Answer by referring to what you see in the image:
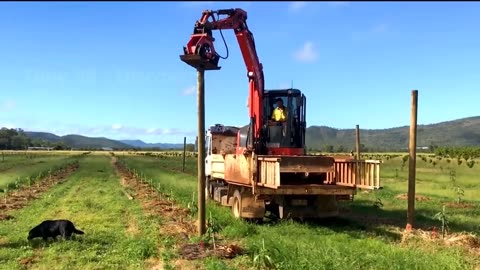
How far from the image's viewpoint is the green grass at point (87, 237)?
9391mm

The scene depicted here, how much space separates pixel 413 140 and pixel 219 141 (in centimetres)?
1084

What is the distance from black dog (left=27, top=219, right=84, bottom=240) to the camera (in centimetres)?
1102

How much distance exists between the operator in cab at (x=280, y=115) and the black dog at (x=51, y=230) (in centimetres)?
662

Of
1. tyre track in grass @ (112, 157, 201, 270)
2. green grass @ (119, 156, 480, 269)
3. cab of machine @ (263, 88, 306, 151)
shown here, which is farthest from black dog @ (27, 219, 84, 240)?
cab of machine @ (263, 88, 306, 151)

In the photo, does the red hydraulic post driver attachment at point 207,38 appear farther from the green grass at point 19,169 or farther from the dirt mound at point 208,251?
the green grass at point 19,169

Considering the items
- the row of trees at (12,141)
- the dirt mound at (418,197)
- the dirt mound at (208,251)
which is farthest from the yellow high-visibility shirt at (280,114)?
the row of trees at (12,141)

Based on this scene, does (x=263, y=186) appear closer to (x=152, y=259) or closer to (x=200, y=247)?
(x=200, y=247)

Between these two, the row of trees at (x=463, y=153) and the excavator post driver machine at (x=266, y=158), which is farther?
the row of trees at (x=463, y=153)

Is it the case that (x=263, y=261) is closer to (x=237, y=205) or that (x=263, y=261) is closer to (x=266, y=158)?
(x=266, y=158)

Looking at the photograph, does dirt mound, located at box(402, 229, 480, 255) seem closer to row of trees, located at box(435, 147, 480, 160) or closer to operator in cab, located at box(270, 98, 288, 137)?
operator in cab, located at box(270, 98, 288, 137)

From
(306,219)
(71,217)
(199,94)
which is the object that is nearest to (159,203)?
(71,217)

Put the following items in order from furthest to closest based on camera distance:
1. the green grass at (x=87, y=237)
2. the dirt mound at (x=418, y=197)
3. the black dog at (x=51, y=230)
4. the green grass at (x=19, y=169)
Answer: the green grass at (x=19, y=169), the dirt mound at (x=418, y=197), the black dog at (x=51, y=230), the green grass at (x=87, y=237)

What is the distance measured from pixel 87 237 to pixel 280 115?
6.49 metres

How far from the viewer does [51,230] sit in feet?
36.4
